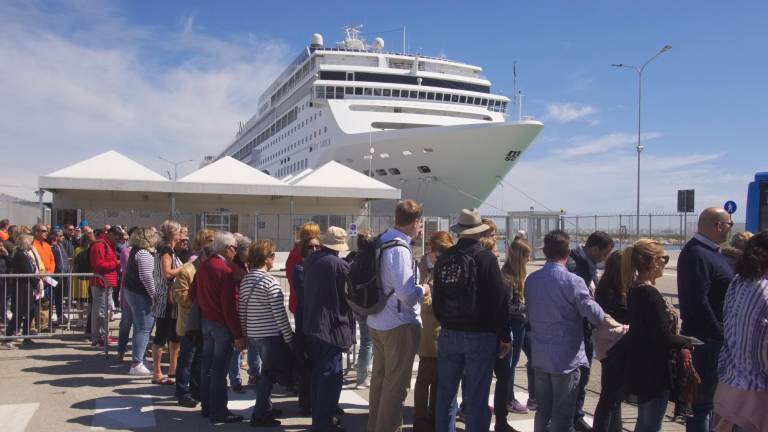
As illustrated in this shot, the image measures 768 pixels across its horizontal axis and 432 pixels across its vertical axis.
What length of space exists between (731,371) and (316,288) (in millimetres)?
2674

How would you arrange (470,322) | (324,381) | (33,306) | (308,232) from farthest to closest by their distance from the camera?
(33,306) < (308,232) < (324,381) < (470,322)

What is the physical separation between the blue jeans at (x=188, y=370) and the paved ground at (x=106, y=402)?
17cm

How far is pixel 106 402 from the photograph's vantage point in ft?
17.9

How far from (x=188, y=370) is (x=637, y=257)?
389 centimetres

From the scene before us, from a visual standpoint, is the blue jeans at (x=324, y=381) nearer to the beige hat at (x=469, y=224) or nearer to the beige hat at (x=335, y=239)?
the beige hat at (x=335, y=239)

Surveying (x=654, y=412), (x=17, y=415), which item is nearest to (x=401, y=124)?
(x=17, y=415)

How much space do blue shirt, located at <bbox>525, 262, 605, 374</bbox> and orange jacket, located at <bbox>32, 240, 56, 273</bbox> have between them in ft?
24.3

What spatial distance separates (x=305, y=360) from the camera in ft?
15.5

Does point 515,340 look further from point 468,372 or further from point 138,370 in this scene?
point 138,370

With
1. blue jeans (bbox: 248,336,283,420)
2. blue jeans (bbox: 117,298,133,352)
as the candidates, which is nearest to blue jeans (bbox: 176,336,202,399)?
blue jeans (bbox: 248,336,283,420)

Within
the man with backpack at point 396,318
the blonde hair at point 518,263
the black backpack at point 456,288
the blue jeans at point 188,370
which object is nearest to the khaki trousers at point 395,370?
the man with backpack at point 396,318

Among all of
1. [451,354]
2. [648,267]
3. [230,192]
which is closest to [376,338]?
[451,354]

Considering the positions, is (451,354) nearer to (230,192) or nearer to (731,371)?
(731,371)

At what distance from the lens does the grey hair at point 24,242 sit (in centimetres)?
796
